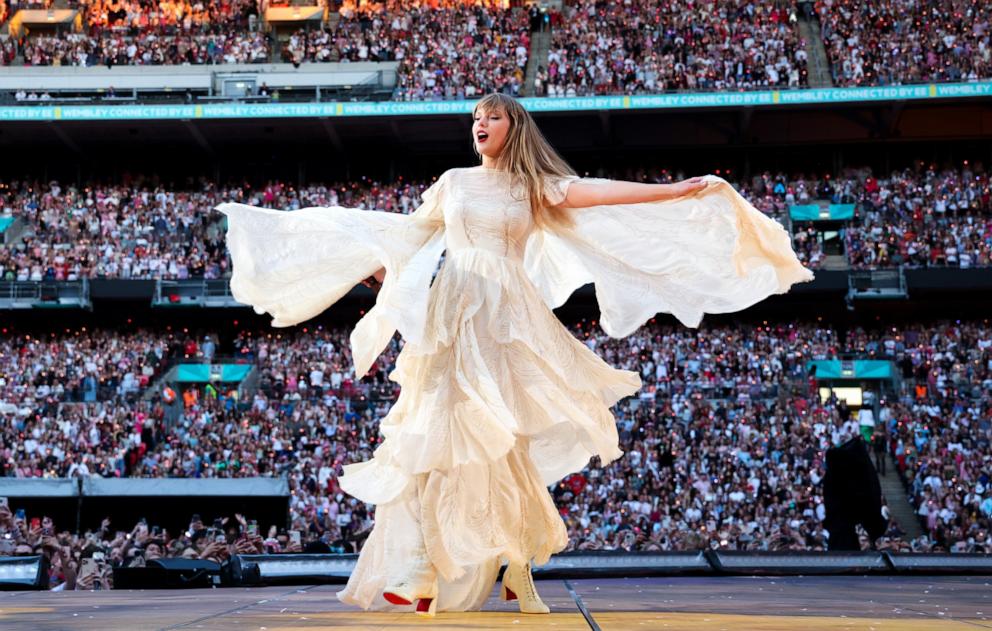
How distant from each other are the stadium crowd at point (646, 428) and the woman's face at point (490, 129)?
9464mm

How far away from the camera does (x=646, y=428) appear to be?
21.3m

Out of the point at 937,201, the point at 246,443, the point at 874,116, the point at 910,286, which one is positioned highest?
the point at 874,116

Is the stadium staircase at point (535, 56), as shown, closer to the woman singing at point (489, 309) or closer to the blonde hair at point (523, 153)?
the woman singing at point (489, 309)

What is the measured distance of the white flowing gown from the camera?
4742 millimetres

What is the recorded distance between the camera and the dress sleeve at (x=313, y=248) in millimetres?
5176

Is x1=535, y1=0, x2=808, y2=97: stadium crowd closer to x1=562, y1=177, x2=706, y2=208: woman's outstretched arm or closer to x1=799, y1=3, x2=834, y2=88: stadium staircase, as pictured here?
x1=799, y1=3, x2=834, y2=88: stadium staircase

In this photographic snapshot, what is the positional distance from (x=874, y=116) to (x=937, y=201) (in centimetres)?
302

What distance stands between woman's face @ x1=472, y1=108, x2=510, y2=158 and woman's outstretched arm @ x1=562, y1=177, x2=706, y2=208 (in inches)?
13.9

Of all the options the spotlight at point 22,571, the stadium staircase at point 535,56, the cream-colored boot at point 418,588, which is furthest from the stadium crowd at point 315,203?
the cream-colored boot at point 418,588

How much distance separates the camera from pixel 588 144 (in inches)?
1216

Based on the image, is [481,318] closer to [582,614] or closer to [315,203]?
[582,614]

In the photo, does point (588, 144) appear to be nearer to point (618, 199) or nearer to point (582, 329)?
point (582, 329)

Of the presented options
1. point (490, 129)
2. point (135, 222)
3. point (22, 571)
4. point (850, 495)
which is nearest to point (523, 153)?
point (490, 129)

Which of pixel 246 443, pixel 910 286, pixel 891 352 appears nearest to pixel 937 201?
pixel 910 286
